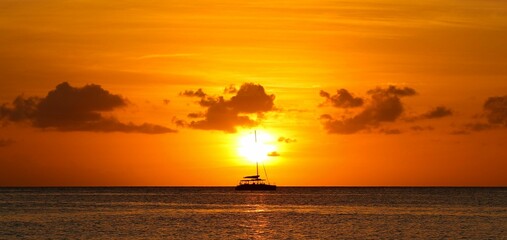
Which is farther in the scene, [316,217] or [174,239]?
[316,217]

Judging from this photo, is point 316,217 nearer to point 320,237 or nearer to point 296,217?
point 296,217

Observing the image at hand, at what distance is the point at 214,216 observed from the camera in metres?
147

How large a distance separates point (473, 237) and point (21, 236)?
5314 cm

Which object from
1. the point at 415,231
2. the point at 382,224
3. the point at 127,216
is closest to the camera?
the point at 415,231

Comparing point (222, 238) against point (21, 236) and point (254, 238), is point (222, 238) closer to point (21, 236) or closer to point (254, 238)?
point (254, 238)

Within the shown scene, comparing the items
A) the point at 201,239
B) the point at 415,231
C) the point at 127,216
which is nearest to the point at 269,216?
the point at 127,216

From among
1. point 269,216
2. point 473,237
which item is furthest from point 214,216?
point 473,237

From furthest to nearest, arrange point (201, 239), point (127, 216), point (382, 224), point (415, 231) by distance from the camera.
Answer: point (127, 216) < point (382, 224) < point (415, 231) < point (201, 239)

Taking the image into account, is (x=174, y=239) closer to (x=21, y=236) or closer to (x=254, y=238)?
(x=254, y=238)

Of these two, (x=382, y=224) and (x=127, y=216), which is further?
(x=127, y=216)

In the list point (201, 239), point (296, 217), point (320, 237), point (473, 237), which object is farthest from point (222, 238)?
point (296, 217)

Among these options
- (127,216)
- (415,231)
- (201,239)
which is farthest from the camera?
(127,216)

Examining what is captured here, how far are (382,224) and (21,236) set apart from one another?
5210 cm

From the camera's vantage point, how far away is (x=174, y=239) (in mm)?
98812
